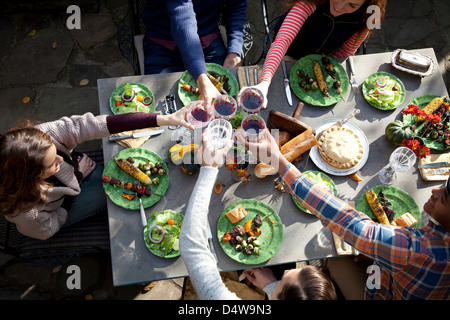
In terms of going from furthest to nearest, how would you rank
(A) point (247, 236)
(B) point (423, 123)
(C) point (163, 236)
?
(B) point (423, 123), (A) point (247, 236), (C) point (163, 236)

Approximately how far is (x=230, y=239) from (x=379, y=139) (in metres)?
1.42

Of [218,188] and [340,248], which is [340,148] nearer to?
[340,248]

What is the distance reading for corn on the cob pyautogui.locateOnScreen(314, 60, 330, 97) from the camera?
2.69 metres

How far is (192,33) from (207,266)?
6.07ft

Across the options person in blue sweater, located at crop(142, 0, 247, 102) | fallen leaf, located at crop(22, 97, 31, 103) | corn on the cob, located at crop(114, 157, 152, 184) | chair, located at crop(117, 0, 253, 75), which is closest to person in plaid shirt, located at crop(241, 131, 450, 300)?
corn on the cob, located at crop(114, 157, 152, 184)

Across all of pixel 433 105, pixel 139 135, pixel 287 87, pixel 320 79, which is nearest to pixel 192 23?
pixel 287 87

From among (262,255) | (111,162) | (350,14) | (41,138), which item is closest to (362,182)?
(262,255)

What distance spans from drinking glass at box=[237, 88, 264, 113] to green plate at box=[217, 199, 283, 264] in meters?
0.70

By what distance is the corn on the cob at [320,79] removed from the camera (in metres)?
2.69

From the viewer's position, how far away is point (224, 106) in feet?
7.91

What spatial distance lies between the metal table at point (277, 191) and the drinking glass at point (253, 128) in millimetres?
333

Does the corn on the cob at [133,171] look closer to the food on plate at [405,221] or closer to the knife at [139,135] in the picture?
the knife at [139,135]

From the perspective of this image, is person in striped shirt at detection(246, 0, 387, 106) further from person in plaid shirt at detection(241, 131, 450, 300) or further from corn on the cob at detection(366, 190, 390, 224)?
corn on the cob at detection(366, 190, 390, 224)

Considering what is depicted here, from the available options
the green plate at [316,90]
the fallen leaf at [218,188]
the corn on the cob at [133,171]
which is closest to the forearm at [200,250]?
the fallen leaf at [218,188]
